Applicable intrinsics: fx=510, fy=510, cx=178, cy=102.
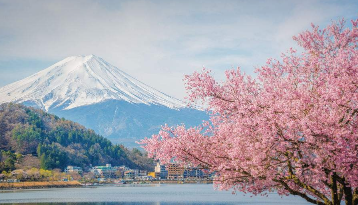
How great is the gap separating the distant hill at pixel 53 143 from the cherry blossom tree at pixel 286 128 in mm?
104734

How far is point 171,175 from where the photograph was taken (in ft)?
550

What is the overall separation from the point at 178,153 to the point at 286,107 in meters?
2.60

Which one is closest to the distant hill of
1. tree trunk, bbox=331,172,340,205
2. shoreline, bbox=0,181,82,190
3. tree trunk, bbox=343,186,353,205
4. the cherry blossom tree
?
shoreline, bbox=0,181,82,190

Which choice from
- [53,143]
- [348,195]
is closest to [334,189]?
[348,195]

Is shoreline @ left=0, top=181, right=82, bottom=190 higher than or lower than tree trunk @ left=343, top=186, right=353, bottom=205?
higher

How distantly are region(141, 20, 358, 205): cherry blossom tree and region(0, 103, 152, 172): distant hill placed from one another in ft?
344

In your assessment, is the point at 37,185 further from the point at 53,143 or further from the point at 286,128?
Result: the point at 286,128

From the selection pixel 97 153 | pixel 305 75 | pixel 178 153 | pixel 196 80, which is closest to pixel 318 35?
pixel 305 75

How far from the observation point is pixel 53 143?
136750 mm

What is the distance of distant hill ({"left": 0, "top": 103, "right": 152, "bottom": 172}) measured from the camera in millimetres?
128250

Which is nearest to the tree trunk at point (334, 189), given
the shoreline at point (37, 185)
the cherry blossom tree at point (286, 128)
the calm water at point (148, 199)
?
the cherry blossom tree at point (286, 128)

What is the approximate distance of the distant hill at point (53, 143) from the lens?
12825 cm

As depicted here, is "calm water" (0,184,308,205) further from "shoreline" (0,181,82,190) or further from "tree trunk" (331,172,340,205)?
"tree trunk" (331,172,340,205)

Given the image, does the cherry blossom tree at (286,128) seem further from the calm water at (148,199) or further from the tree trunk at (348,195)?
the calm water at (148,199)
